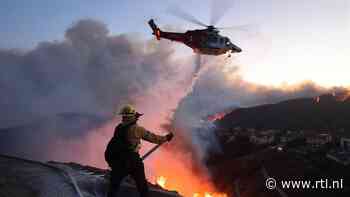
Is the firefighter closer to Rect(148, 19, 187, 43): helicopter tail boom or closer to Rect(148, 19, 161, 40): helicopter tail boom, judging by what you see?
Rect(148, 19, 187, 43): helicopter tail boom

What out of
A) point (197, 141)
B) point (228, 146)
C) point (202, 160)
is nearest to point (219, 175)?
point (202, 160)

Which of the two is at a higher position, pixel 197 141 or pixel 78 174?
pixel 197 141

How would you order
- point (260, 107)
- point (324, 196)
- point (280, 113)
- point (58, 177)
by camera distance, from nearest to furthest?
1. point (58, 177)
2. point (324, 196)
3. point (280, 113)
4. point (260, 107)

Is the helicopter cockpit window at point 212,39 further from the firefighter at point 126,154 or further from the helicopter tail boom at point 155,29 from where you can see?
the firefighter at point 126,154

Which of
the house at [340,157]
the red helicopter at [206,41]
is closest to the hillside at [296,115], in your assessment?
the house at [340,157]

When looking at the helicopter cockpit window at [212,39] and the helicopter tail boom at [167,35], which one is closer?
the helicopter cockpit window at [212,39]

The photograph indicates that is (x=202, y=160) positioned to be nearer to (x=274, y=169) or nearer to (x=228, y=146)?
(x=228, y=146)

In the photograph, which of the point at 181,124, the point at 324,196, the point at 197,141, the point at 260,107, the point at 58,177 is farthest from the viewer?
the point at 260,107

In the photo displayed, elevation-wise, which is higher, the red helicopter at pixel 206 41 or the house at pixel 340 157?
the red helicopter at pixel 206 41

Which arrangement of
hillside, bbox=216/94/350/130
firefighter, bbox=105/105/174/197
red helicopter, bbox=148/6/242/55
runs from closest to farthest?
firefighter, bbox=105/105/174/197, red helicopter, bbox=148/6/242/55, hillside, bbox=216/94/350/130

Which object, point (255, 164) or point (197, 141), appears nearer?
point (255, 164)

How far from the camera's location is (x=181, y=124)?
62.7 metres

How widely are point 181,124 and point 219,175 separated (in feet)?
51.2

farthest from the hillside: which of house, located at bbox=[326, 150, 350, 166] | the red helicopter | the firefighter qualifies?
the firefighter
